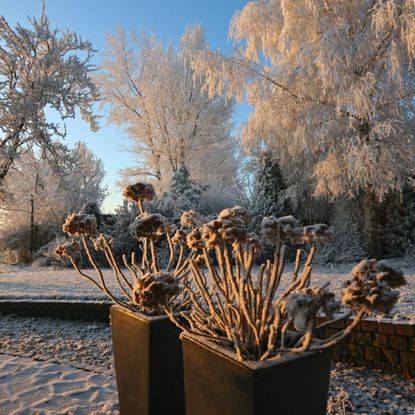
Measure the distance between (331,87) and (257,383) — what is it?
23.8 feet

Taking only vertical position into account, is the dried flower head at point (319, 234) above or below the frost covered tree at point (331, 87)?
below

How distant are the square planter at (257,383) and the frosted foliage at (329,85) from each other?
6.03 meters

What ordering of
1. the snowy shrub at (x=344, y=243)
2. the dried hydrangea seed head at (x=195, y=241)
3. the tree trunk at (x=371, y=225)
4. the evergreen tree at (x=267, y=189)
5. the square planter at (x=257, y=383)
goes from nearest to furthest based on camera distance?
1. the square planter at (x=257, y=383)
2. the dried hydrangea seed head at (x=195, y=241)
3. the snowy shrub at (x=344, y=243)
4. the tree trunk at (x=371, y=225)
5. the evergreen tree at (x=267, y=189)

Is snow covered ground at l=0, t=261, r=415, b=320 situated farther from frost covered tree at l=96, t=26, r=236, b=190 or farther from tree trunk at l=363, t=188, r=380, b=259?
frost covered tree at l=96, t=26, r=236, b=190

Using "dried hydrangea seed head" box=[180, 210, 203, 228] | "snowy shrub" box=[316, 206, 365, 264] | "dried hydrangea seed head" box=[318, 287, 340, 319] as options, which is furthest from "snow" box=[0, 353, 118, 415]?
"snowy shrub" box=[316, 206, 365, 264]

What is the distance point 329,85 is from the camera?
719cm

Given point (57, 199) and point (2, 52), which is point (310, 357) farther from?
point (57, 199)

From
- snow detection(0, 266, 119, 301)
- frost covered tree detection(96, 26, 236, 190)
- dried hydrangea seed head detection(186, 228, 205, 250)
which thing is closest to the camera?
dried hydrangea seed head detection(186, 228, 205, 250)

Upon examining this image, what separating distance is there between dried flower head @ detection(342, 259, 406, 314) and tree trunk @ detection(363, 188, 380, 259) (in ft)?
22.9

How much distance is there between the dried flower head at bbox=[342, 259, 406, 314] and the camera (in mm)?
1088

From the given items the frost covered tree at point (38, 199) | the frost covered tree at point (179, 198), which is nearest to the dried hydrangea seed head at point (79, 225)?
the frost covered tree at point (179, 198)

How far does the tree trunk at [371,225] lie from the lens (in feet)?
25.2

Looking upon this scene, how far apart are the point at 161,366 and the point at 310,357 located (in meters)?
0.84

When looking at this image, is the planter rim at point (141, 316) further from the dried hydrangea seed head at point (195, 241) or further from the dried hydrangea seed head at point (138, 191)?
the dried hydrangea seed head at point (138, 191)
